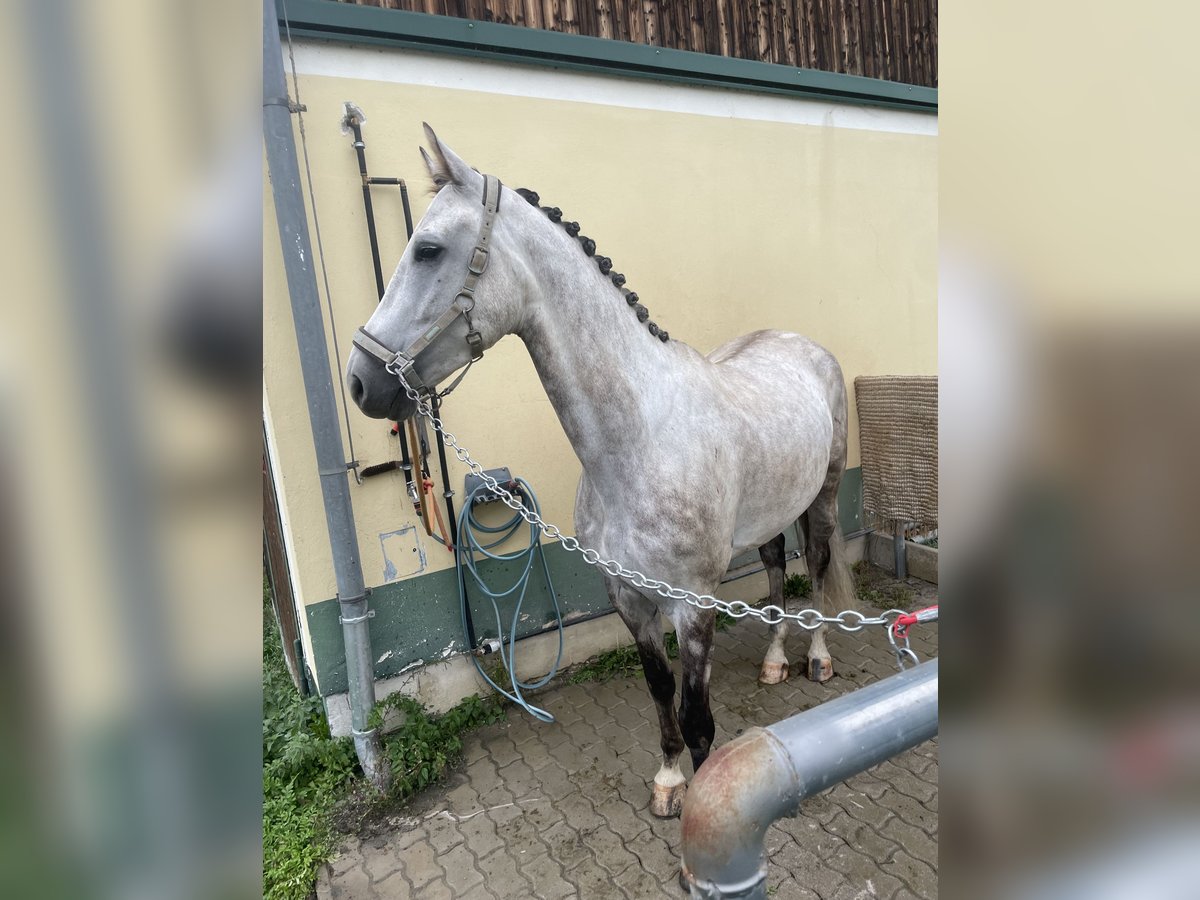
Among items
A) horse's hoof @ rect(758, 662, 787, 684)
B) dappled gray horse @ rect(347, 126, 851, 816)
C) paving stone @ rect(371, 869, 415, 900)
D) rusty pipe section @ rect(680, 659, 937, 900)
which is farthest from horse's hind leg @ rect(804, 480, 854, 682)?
rusty pipe section @ rect(680, 659, 937, 900)

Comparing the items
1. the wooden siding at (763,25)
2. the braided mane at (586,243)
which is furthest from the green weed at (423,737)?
the wooden siding at (763,25)

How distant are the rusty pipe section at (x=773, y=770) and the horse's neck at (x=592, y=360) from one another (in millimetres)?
1243

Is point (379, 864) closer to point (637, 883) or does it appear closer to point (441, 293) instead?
point (637, 883)

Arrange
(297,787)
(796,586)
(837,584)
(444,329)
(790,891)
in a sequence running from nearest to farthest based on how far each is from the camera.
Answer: (444,329) → (790,891) → (297,787) → (837,584) → (796,586)

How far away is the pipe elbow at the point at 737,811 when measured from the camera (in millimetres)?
669

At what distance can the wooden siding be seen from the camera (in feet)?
9.71

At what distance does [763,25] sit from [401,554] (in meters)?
3.47

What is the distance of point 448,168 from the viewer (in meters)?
1.67

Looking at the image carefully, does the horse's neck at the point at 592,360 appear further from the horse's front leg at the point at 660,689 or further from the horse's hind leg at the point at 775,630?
the horse's hind leg at the point at 775,630

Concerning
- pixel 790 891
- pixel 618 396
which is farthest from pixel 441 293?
pixel 790 891
